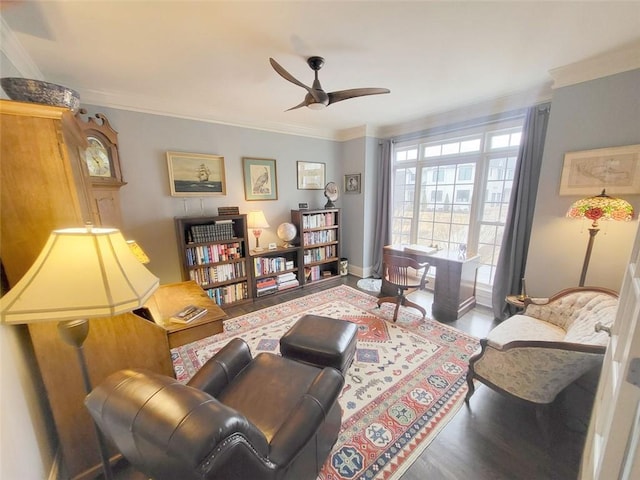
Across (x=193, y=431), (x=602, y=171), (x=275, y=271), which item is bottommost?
(x=275, y=271)

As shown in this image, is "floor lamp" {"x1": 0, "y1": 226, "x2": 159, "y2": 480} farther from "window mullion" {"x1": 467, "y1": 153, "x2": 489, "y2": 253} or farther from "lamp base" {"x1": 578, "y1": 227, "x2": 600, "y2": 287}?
"window mullion" {"x1": 467, "y1": 153, "x2": 489, "y2": 253}

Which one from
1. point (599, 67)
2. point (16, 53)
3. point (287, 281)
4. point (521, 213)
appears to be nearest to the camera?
point (16, 53)

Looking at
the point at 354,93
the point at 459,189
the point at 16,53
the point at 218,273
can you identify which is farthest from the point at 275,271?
the point at 16,53

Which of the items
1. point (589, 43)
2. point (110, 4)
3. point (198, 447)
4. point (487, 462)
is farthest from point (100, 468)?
point (589, 43)

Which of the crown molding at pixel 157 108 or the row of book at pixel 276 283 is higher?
the crown molding at pixel 157 108

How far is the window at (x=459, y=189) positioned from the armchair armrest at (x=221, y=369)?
10.2 ft

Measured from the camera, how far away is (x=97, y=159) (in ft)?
7.56

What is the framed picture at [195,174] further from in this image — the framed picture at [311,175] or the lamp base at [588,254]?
the lamp base at [588,254]

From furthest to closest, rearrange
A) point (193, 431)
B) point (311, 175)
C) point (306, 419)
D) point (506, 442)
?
point (311, 175)
point (506, 442)
point (306, 419)
point (193, 431)

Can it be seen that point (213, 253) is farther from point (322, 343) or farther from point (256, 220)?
point (322, 343)

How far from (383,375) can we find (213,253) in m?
2.34

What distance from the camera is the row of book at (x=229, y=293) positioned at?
3.14m

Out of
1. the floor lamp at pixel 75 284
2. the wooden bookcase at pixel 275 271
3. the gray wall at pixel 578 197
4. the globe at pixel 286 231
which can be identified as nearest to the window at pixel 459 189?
the gray wall at pixel 578 197

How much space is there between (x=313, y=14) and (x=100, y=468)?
9.14 ft
